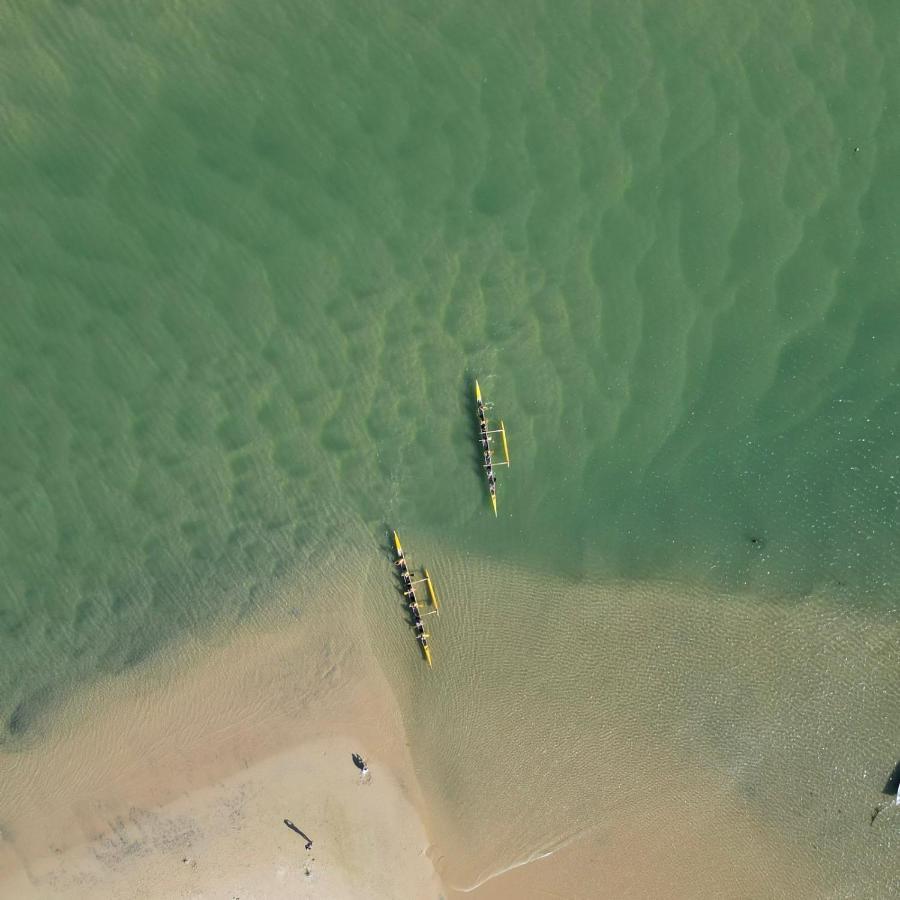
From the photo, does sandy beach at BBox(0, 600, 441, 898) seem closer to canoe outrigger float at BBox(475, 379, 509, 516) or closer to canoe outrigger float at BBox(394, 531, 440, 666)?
canoe outrigger float at BBox(394, 531, 440, 666)

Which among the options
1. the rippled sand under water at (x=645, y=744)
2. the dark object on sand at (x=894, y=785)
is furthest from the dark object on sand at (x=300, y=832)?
the dark object on sand at (x=894, y=785)

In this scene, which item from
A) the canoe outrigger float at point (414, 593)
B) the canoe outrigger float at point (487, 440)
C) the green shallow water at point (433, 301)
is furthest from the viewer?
the canoe outrigger float at point (414, 593)

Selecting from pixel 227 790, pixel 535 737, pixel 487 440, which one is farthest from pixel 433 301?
pixel 227 790

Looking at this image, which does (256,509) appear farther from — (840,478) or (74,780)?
(840,478)

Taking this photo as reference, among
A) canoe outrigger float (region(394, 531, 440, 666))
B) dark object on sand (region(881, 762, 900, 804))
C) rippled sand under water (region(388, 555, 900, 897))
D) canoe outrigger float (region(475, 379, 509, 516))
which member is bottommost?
dark object on sand (region(881, 762, 900, 804))

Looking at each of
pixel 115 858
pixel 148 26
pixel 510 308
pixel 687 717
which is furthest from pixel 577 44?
pixel 115 858

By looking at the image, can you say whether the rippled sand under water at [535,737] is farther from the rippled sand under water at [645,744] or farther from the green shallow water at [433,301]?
the green shallow water at [433,301]

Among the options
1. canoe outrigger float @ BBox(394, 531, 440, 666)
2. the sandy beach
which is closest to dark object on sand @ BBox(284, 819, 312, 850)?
the sandy beach
